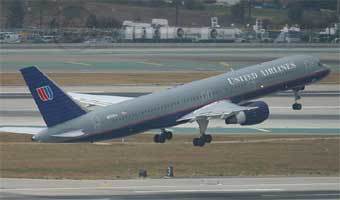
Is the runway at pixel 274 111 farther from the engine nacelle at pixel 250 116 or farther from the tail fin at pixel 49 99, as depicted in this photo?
the tail fin at pixel 49 99

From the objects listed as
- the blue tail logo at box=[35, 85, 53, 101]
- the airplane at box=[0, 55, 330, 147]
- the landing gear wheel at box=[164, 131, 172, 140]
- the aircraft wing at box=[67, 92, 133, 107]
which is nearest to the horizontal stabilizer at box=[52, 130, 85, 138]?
the airplane at box=[0, 55, 330, 147]

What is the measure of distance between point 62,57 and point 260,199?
12496cm

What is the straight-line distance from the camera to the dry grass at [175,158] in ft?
244

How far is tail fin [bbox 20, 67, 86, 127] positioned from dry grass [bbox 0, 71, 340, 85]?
61.0 metres

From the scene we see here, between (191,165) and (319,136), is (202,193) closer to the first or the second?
(191,165)

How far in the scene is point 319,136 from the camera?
301ft

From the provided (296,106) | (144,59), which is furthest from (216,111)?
(144,59)

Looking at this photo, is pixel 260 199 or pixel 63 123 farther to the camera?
pixel 63 123

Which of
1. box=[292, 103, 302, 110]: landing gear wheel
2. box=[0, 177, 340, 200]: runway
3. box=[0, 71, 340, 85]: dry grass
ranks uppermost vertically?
box=[0, 177, 340, 200]: runway

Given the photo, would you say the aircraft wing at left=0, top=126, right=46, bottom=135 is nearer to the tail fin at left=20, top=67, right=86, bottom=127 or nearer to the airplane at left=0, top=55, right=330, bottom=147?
the airplane at left=0, top=55, right=330, bottom=147

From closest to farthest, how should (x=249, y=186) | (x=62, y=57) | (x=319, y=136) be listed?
(x=249, y=186) < (x=319, y=136) < (x=62, y=57)

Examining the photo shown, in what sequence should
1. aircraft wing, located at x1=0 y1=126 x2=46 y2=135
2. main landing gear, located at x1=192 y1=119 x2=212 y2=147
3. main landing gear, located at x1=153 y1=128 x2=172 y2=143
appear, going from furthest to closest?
main landing gear, located at x1=153 y1=128 x2=172 y2=143 < main landing gear, located at x1=192 y1=119 x2=212 y2=147 < aircraft wing, located at x1=0 y1=126 x2=46 y2=135

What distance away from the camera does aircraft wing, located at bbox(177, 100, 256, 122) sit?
270 feet

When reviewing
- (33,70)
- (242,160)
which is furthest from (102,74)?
(33,70)
